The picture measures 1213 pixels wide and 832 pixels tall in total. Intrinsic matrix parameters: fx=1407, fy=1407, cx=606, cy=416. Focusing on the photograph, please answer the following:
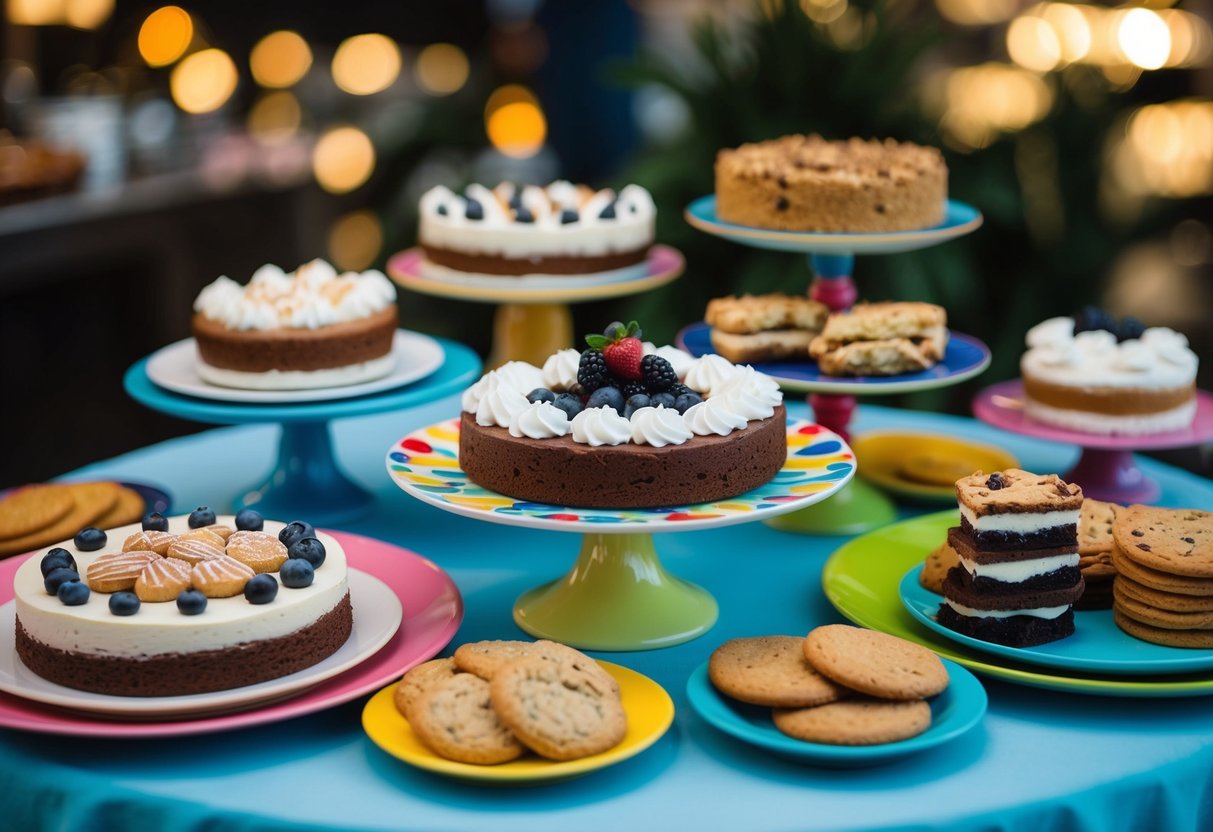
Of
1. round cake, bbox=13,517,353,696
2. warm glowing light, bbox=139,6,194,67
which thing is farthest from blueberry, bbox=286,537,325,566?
warm glowing light, bbox=139,6,194,67

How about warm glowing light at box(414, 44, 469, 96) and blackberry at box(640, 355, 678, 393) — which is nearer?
blackberry at box(640, 355, 678, 393)

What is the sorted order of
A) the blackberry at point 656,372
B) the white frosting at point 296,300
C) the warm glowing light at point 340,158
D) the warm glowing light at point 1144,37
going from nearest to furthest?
the blackberry at point 656,372 → the white frosting at point 296,300 → the warm glowing light at point 1144,37 → the warm glowing light at point 340,158

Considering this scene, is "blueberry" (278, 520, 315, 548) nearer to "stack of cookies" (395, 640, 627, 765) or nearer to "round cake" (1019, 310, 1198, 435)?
"stack of cookies" (395, 640, 627, 765)

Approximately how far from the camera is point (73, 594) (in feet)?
6.24

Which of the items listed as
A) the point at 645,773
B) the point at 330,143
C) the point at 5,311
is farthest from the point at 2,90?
the point at 645,773

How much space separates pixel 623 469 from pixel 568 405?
0.59 ft

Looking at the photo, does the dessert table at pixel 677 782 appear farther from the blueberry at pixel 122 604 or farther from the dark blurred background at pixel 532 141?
the dark blurred background at pixel 532 141

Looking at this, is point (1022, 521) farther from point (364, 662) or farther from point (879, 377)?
point (364, 662)

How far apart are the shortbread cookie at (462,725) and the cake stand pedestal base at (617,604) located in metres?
0.43

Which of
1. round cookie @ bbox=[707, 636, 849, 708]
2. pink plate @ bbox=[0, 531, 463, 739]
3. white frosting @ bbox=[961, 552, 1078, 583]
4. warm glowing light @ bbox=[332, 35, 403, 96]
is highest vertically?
warm glowing light @ bbox=[332, 35, 403, 96]

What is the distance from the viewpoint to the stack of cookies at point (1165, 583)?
6.85ft

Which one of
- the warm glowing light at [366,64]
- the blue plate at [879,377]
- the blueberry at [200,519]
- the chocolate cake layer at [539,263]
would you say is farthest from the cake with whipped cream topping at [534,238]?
the warm glowing light at [366,64]

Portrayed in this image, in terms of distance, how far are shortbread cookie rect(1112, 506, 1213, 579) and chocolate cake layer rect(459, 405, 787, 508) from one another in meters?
0.58

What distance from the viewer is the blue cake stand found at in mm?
2777
